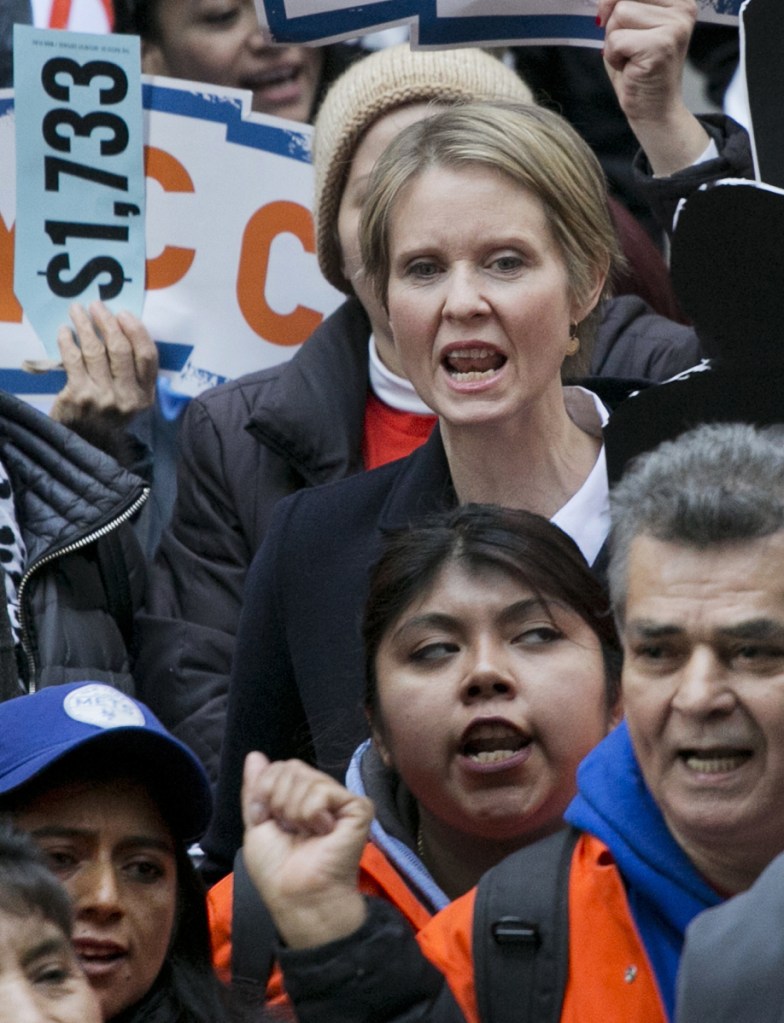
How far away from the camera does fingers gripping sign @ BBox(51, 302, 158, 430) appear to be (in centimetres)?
430

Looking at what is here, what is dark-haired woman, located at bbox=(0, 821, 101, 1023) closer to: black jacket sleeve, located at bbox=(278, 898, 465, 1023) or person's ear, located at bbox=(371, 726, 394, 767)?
black jacket sleeve, located at bbox=(278, 898, 465, 1023)

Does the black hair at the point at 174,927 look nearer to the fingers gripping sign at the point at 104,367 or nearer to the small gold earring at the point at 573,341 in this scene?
the small gold earring at the point at 573,341

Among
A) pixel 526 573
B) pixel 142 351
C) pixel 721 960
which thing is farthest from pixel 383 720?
pixel 142 351

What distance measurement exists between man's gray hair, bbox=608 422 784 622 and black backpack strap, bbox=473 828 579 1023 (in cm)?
35

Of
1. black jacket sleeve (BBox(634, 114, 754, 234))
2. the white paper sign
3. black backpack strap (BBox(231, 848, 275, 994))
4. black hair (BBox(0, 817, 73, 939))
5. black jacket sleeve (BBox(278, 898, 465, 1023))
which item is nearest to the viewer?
black jacket sleeve (BBox(278, 898, 465, 1023))

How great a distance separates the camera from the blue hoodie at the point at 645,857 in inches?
101

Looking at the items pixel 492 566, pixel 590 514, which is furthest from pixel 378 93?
pixel 492 566

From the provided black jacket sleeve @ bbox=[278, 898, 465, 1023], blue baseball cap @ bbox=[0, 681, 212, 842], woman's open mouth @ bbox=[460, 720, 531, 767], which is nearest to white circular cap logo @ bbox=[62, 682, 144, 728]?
blue baseball cap @ bbox=[0, 681, 212, 842]

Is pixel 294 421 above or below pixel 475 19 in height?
below

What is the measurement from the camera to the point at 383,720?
3111 millimetres

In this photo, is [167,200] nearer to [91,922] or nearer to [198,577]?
[198,577]

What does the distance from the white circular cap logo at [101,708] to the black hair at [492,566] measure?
0.35m

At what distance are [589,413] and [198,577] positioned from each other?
0.87 metres

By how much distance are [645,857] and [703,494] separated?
1.43 ft
